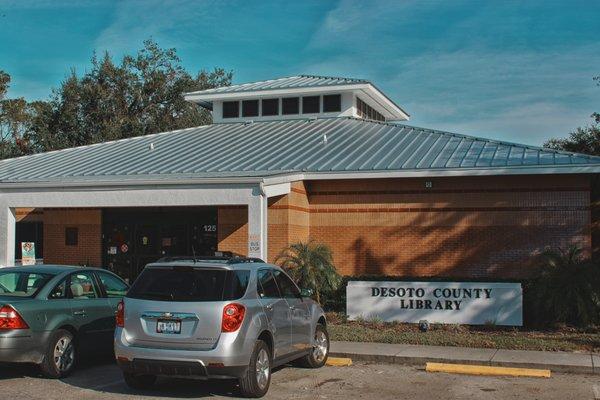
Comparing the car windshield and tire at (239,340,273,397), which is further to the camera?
the car windshield

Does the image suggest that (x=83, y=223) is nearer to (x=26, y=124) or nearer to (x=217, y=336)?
(x=217, y=336)

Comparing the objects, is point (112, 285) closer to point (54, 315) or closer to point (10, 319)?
point (54, 315)

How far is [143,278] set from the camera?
9141 mm

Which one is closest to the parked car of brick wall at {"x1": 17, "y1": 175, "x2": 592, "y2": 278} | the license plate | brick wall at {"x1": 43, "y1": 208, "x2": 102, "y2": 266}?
the license plate

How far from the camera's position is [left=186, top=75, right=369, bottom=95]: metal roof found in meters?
26.8

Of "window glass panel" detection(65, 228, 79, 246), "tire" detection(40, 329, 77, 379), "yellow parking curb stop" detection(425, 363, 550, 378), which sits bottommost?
"yellow parking curb stop" detection(425, 363, 550, 378)

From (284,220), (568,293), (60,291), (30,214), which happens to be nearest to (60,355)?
(60,291)

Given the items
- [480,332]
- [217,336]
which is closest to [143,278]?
[217,336]

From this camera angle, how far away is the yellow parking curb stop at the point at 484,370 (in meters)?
10.9

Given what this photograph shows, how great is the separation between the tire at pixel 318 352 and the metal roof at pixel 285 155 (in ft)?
24.8

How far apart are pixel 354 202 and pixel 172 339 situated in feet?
42.0

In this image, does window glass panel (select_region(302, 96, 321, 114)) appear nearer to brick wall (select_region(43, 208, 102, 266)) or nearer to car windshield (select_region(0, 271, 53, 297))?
brick wall (select_region(43, 208, 102, 266))

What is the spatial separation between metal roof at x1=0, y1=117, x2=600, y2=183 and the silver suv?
9.24 m

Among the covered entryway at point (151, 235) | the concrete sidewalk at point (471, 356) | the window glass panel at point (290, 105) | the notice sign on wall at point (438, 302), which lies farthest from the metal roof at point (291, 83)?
the concrete sidewalk at point (471, 356)
